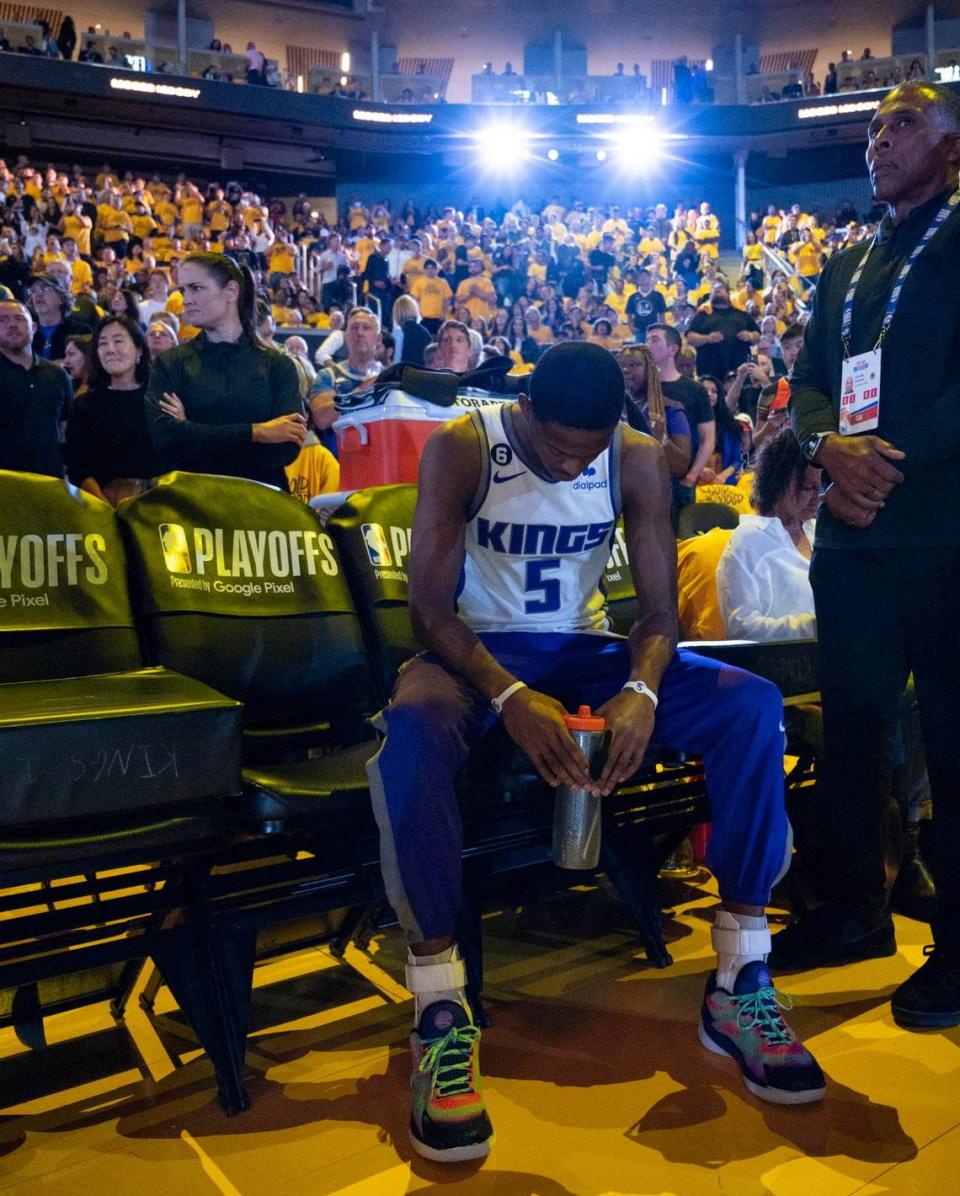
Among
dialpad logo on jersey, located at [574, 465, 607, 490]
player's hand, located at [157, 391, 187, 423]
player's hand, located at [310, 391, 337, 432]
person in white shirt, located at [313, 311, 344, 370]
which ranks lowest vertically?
dialpad logo on jersey, located at [574, 465, 607, 490]

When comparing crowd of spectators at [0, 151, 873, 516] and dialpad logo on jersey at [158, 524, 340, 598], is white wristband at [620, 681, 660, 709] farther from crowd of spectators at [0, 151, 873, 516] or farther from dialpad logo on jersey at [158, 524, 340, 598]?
crowd of spectators at [0, 151, 873, 516]

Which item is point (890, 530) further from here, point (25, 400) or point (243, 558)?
point (25, 400)

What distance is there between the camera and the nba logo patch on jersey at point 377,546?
8.77 ft

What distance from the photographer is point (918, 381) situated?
2170 mm

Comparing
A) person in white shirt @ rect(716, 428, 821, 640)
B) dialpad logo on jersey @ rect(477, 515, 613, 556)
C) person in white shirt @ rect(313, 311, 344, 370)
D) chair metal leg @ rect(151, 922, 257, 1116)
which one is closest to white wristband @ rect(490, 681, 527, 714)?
dialpad logo on jersey @ rect(477, 515, 613, 556)

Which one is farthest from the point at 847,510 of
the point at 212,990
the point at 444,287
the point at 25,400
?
the point at 444,287

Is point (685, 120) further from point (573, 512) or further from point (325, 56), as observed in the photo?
point (573, 512)

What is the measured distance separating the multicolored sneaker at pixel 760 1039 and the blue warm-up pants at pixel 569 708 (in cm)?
15

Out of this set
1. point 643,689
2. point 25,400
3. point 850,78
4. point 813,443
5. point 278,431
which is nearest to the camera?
point 643,689

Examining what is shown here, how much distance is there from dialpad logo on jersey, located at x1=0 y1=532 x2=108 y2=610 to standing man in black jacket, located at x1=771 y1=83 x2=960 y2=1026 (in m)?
1.52

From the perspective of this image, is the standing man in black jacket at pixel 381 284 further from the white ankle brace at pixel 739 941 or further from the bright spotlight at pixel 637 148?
the bright spotlight at pixel 637 148

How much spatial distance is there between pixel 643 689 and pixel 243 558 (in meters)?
1.01

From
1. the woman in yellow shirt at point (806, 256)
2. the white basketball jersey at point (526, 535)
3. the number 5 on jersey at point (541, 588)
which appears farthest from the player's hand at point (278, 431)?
the woman in yellow shirt at point (806, 256)

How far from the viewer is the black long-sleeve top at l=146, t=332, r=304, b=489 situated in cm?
316
